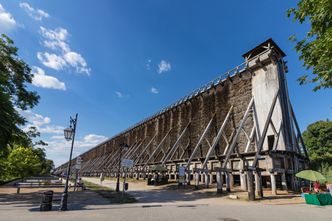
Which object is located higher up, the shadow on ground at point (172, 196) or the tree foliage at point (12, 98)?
the tree foliage at point (12, 98)

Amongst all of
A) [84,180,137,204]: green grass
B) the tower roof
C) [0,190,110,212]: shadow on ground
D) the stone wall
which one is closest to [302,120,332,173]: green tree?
the stone wall

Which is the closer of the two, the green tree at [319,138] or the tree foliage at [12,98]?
the tree foliage at [12,98]

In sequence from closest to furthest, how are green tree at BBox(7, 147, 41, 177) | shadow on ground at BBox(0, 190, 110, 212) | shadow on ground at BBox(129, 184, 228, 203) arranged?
shadow on ground at BBox(0, 190, 110, 212), shadow on ground at BBox(129, 184, 228, 203), green tree at BBox(7, 147, 41, 177)

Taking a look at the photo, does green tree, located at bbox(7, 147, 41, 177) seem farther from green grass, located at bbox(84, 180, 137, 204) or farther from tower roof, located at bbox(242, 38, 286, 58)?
tower roof, located at bbox(242, 38, 286, 58)

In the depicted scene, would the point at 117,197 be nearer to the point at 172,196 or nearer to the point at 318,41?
the point at 172,196

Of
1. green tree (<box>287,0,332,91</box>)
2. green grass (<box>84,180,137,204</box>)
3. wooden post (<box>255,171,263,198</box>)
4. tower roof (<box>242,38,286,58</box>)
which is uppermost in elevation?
tower roof (<box>242,38,286,58</box>)

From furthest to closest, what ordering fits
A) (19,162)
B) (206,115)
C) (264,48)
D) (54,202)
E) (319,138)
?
(319,138) < (19,162) < (206,115) < (264,48) < (54,202)

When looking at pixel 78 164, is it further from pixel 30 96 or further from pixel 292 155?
pixel 292 155

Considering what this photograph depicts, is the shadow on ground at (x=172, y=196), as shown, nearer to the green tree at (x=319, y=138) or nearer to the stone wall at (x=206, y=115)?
the stone wall at (x=206, y=115)

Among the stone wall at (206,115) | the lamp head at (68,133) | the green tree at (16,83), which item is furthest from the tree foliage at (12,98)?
the stone wall at (206,115)

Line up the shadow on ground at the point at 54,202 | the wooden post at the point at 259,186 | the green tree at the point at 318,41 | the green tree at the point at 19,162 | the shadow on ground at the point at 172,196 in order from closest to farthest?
the green tree at the point at 318,41 → the shadow on ground at the point at 54,202 → the shadow on ground at the point at 172,196 → the wooden post at the point at 259,186 → the green tree at the point at 19,162

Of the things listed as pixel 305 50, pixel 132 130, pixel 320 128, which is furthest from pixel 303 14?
pixel 132 130

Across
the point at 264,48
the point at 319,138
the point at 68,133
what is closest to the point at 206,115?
the point at 264,48

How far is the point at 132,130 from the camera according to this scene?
51406 mm
